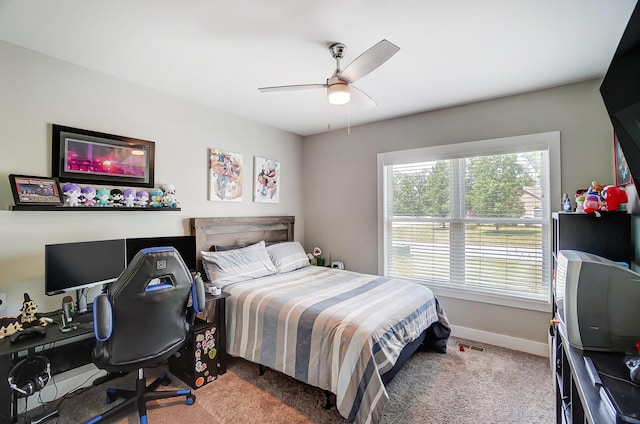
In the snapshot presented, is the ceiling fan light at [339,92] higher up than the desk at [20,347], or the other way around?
the ceiling fan light at [339,92]

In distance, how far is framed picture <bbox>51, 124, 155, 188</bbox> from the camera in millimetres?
2287

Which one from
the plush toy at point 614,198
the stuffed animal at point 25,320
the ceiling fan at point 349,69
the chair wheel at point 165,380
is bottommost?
the chair wheel at point 165,380

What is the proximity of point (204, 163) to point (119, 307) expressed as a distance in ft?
6.36

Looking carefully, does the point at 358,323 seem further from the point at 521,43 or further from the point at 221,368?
the point at 521,43

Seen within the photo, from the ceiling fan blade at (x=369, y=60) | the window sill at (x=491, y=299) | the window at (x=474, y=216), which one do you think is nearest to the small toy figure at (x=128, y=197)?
the ceiling fan blade at (x=369, y=60)

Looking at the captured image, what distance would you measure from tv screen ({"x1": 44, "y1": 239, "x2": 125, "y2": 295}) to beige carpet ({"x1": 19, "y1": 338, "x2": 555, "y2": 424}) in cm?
86

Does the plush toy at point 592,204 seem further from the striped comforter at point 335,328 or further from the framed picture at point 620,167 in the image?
the striped comforter at point 335,328

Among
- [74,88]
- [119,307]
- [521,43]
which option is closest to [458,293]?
[521,43]

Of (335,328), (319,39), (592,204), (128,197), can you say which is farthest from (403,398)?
(128,197)

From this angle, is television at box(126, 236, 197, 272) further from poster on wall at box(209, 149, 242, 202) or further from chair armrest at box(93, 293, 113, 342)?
chair armrest at box(93, 293, 113, 342)

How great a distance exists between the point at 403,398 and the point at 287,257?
1969 millimetres

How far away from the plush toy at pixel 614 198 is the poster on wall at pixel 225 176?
3.38 meters

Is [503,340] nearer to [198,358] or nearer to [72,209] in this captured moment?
[198,358]

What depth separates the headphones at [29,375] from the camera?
1.75 m
